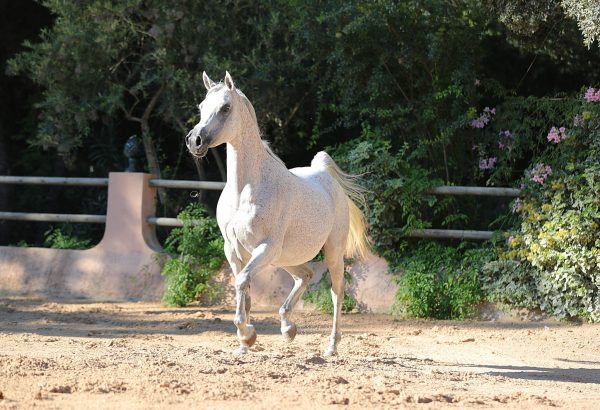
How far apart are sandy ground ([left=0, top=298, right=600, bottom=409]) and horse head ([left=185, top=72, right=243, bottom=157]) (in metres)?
1.53

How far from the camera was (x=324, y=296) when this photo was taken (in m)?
10.3

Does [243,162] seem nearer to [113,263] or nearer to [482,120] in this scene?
[482,120]

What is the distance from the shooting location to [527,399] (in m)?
5.60

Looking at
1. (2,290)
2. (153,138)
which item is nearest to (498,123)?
(153,138)

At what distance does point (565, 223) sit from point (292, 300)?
11.5 ft

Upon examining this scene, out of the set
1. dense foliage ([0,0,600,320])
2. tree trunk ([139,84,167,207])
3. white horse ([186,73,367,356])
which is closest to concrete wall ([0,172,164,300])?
dense foliage ([0,0,600,320])

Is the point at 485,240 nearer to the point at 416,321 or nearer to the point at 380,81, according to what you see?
the point at 416,321

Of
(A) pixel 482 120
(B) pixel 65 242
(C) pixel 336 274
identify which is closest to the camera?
(C) pixel 336 274

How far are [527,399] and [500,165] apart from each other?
18.4 ft

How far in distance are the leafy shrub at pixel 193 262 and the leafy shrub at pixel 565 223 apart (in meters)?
3.47

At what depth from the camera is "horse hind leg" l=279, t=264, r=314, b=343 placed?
6.88 metres

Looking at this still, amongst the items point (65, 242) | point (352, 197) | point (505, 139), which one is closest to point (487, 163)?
point (505, 139)

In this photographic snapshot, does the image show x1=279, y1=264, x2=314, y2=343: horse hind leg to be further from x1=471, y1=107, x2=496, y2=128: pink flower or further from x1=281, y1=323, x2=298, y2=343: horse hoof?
x1=471, y1=107, x2=496, y2=128: pink flower

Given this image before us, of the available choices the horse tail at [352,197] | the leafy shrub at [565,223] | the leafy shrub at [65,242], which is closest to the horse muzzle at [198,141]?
the horse tail at [352,197]
